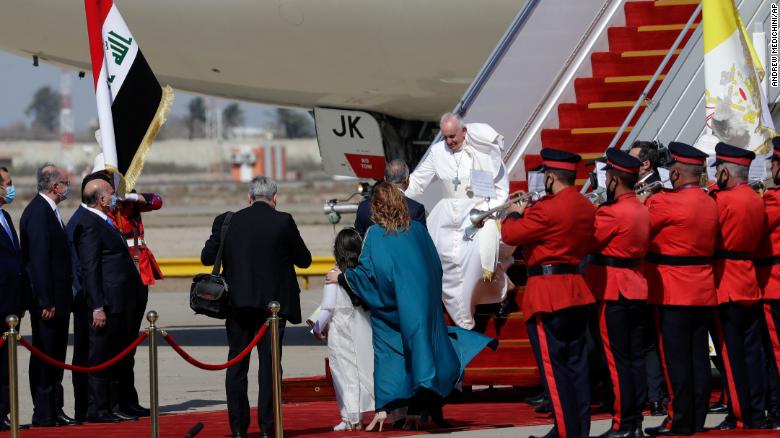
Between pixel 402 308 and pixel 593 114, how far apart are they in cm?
412

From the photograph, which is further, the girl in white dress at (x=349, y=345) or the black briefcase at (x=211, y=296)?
the girl in white dress at (x=349, y=345)

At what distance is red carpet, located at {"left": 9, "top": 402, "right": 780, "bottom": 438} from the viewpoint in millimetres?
9086

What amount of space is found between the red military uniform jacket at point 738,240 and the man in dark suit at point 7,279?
4.61 metres

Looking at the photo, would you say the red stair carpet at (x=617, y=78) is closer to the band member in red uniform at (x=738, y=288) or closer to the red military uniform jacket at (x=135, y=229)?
the band member in red uniform at (x=738, y=288)

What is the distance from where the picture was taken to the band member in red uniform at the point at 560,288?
317 inches

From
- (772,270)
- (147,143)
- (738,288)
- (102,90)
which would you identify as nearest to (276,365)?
(738,288)

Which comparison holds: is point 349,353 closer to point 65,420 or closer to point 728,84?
point 65,420

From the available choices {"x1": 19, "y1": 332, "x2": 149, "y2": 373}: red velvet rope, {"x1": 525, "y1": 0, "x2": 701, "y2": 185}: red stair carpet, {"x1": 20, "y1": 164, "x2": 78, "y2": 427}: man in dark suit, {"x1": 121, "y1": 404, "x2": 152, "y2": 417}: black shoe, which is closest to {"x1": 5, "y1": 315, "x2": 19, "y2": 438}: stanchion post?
{"x1": 19, "y1": 332, "x2": 149, "y2": 373}: red velvet rope

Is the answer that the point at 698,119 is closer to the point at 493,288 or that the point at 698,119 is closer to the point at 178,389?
the point at 493,288

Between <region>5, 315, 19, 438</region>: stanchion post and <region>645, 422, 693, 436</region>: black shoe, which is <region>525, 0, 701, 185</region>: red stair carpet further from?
<region>5, 315, 19, 438</region>: stanchion post

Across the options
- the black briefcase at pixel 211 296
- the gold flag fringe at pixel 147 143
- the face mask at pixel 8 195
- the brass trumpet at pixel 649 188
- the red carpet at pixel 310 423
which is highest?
the gold flag fringe at pixel 147 143

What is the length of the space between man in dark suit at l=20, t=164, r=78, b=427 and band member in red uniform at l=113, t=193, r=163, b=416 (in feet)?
1.50

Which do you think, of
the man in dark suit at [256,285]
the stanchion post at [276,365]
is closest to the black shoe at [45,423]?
the man in dark suit at [256,285]

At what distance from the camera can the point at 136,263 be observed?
34.7ft
